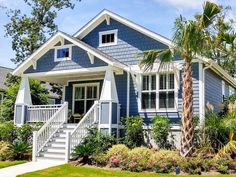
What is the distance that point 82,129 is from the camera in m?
16.1

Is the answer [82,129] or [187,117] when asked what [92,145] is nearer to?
[82,129]

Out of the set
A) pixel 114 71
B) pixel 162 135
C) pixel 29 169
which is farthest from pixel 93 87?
pixel 29 169

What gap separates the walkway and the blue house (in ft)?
2.26

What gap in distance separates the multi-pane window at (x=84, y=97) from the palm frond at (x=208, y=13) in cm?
855

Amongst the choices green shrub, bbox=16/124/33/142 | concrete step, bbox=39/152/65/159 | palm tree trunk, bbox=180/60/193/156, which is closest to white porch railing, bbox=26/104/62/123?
green shrub, bbox=16/124/33/142

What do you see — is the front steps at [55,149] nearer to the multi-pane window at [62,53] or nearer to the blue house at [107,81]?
the blue house at [107,81]

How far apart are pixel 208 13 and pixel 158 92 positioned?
16.2 ft

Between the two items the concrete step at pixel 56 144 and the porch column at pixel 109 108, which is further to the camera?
the porch column at pixel 109 108

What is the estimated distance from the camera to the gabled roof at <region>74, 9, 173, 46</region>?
1734 cm

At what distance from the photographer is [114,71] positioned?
1795 centimetres

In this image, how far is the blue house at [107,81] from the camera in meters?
16.2

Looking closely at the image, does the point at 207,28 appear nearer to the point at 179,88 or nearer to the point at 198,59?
the point at 198,59

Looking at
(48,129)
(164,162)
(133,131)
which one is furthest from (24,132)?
(164,162)

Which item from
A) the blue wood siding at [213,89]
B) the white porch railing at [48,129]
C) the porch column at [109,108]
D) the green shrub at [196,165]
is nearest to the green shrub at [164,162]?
the green shrub at [196,165]
